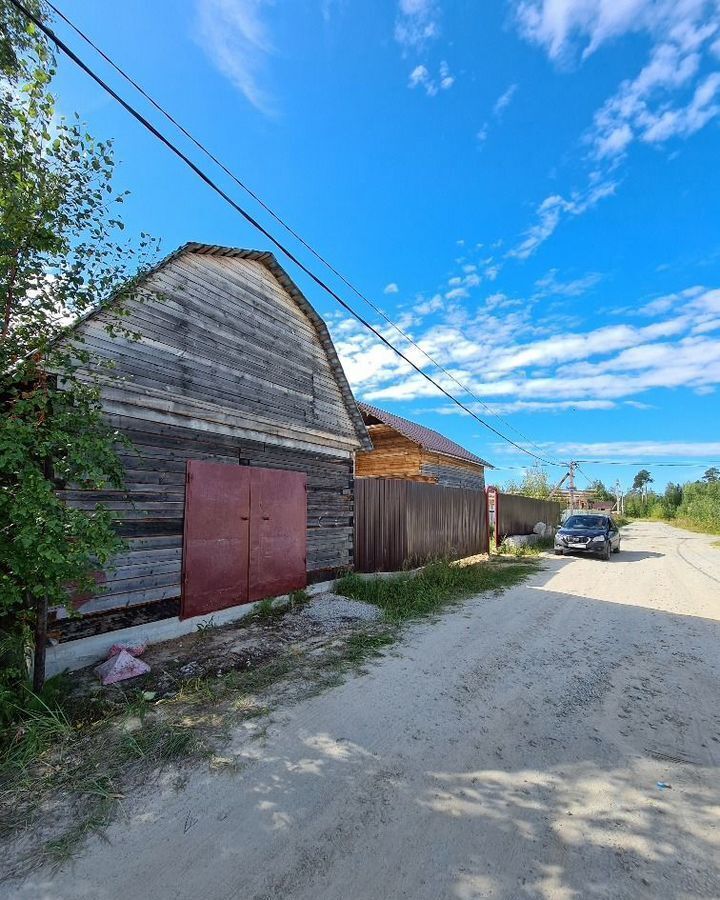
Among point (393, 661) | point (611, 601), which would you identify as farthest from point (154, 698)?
point (611, 601)

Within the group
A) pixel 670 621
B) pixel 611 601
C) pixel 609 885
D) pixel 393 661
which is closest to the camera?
pixel 609 885

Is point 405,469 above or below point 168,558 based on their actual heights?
above

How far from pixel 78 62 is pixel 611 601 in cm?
1071

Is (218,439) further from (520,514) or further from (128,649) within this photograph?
Answer: (520,514)

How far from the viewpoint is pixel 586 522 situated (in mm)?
16797

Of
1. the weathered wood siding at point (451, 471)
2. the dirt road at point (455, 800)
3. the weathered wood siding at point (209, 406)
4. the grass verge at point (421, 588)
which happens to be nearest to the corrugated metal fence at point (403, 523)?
the weathered wood siding at point (209, 406)

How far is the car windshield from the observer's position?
54.1 feet

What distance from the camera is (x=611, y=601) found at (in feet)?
28.2

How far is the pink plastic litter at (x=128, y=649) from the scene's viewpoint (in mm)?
5035

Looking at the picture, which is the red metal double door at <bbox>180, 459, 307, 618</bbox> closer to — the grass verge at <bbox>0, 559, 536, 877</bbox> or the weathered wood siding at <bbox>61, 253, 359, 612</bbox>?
the weathered wood siding at <bbox>61, 253, 359, 612</bbox>

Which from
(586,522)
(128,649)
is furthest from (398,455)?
(128,649)

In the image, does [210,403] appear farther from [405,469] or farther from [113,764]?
[405,469]

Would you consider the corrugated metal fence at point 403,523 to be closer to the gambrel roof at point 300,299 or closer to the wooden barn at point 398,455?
the gambrel roof at point 300,299

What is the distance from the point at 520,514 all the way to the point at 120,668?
18.6 metres
